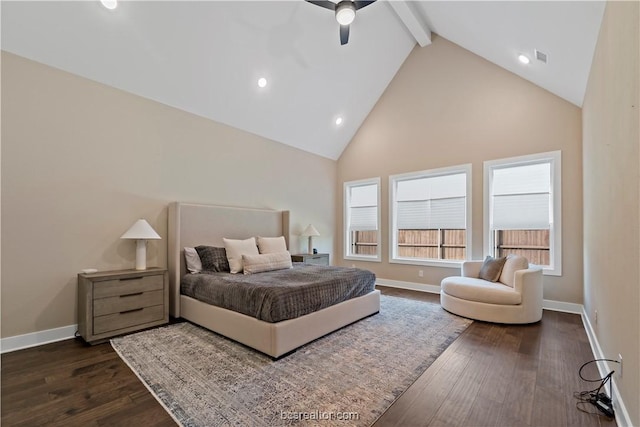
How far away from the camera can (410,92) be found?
5.79 metres

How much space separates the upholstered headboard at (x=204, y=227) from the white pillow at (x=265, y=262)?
0.85 metres

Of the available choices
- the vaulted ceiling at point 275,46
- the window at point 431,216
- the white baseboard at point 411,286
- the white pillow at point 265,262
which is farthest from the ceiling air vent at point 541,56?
the white pillow at point 265,262

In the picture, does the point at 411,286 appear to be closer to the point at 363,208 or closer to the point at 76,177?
the point at 363,208

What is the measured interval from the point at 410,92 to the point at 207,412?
5.99 m

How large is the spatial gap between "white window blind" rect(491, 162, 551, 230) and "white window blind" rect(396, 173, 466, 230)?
55 cm

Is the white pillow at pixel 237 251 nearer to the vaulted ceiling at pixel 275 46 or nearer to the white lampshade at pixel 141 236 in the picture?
the white lampshade at pixel 141 236

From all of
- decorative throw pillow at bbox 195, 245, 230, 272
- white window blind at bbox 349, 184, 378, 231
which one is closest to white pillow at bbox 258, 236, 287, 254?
decorative throw pillow at bbox 195, 245, 230, 272

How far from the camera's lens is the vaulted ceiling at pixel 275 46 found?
9.43 ft

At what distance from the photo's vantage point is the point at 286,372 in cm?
239

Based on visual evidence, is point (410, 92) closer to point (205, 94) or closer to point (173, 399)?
point (205, 94)

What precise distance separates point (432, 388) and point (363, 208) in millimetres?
4694

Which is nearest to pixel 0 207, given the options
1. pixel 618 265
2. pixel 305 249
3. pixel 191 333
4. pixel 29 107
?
pixel 29 107

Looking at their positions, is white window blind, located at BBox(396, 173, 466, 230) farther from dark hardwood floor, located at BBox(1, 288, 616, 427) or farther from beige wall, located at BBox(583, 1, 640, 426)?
dark hardwood floor, located at BBox(1, 288, 616, 427)

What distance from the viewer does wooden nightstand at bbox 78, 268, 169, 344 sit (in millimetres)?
2980
